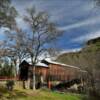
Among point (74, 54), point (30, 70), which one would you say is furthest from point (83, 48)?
point (74, 54)

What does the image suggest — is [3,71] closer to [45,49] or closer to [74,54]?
[45,49]

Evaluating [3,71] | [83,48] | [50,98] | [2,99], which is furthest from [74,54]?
[2,99]

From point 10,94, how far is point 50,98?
5194 millimetres

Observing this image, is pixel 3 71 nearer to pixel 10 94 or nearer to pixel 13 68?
pixel 13 68

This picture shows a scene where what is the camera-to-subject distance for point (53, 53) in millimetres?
44344

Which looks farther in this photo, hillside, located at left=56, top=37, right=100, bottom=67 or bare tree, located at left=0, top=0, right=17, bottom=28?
hillside, located at left=56, top=37, right=100, bottom=67

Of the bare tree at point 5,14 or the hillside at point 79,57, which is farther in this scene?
the hillside at point 79,57

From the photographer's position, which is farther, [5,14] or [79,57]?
[79,57]

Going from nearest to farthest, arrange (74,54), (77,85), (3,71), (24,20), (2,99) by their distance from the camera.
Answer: (2,99) → (24,20) → (77,85) → (3,71) → (74,54)

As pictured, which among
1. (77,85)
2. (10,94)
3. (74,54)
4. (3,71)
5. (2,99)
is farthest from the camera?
(74,54)

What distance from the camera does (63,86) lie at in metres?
52.2

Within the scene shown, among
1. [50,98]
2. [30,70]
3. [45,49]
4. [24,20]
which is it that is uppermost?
[24,20]

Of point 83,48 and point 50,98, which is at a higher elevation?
point 83,48

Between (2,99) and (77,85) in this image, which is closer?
(2,99)
